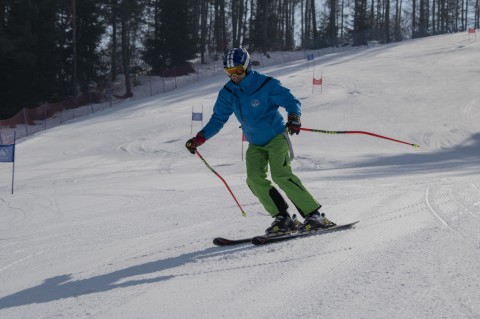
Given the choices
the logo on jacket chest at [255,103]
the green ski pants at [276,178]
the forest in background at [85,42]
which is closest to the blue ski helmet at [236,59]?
the logo on jacket chest at [255,103]

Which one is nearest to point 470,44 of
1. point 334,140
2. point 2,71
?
point 334,140

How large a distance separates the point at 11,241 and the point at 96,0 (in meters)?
36.8

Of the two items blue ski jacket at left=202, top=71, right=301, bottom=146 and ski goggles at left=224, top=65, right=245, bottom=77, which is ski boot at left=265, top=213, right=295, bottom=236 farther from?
ski goggles at left=224, top=65, right=245, bottom=77

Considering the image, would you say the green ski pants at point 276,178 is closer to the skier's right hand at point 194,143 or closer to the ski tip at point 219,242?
the skier's right hand at point 194,143

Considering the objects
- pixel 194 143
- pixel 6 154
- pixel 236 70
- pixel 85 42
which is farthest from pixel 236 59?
pixel 85 42

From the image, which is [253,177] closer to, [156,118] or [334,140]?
[334,140]

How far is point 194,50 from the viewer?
46.2 meters

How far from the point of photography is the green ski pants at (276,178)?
537 centimetres

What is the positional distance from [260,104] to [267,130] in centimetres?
26

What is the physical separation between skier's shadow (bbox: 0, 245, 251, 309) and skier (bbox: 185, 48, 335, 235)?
1.24 meters

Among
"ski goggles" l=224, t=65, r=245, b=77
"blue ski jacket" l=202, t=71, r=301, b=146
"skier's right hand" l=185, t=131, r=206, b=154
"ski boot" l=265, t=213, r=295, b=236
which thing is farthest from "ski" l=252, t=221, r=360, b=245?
"ski goggles" l=224, t=65, r=245, b=77

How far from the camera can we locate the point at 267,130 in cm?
536

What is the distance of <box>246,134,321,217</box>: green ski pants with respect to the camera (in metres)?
5.37

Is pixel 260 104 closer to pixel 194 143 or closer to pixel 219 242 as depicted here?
pixel 194 143
